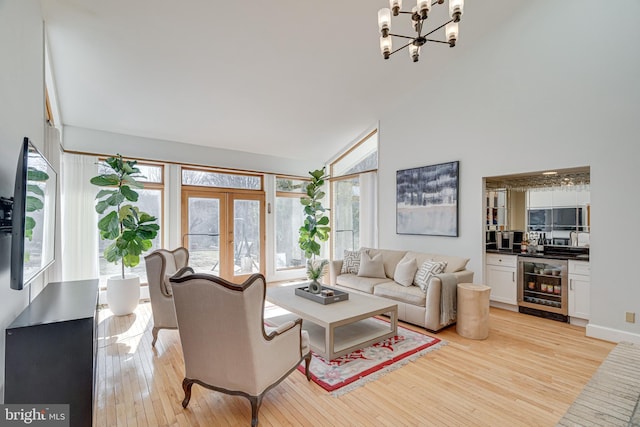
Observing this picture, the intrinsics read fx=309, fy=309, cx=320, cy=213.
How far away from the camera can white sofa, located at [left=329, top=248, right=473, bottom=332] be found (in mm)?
3646

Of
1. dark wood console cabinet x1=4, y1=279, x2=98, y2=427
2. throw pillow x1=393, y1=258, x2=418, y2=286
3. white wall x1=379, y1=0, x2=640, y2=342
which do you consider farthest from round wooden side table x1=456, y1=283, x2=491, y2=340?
dark wood console cabinet x1=4, y1=279, x2=98, y2=427

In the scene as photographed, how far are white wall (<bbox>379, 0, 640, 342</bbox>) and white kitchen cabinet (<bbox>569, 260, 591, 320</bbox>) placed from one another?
0.69 feet

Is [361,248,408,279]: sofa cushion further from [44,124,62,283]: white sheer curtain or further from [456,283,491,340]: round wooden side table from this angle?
[44,124,62,283]: white sheer curtain

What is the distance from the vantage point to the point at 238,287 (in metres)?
1.91

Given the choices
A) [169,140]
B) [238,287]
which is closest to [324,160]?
[169,140]

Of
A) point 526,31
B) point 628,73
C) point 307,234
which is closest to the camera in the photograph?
point 628,73

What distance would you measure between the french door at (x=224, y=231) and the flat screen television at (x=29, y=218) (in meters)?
3.25

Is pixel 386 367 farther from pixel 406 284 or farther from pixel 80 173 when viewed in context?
pixel 80 173

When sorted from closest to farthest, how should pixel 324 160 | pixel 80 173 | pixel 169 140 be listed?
pixel 80 173, pixel 169 140, pixel 324 160

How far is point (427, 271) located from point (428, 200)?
1.53 metres

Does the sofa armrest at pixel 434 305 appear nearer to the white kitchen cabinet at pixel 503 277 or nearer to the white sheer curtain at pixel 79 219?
the white kitchen cabinet at pixel 503 277

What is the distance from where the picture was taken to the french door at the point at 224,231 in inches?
217

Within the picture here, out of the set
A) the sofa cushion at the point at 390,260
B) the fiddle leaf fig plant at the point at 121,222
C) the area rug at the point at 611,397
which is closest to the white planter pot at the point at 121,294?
the fiddle leaf fig plant at the point at 121,222

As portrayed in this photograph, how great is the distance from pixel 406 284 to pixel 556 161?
8.01 ft
